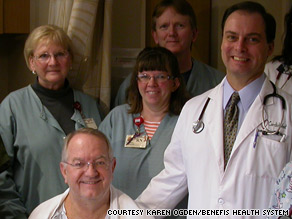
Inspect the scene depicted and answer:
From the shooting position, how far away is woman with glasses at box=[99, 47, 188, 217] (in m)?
2.48

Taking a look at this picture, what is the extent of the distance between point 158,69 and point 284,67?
29.0 inches

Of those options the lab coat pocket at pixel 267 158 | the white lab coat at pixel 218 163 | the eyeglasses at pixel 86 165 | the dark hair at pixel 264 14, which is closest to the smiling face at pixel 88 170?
the eyeglasses at pixel 86 165

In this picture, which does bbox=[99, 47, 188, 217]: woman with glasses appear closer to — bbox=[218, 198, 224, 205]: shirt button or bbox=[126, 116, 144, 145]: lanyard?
bbox=[126, 116, 144, 145]: lanyard

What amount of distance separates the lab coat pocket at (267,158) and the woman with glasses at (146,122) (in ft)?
2.27

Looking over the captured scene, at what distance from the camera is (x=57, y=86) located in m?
2.67

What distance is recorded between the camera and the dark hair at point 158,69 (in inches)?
100

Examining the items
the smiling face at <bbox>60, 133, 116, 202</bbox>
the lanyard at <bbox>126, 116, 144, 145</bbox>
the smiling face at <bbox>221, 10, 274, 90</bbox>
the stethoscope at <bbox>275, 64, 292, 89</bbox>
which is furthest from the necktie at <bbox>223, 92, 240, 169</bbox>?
the stethoscope at <bbox>275, 64, 292, 89</bbox>

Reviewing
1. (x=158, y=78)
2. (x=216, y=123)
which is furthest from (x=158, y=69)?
(x=216, y=123)

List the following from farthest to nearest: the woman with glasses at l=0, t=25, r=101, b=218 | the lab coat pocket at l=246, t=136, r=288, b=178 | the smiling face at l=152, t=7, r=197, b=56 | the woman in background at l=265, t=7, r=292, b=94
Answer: the smiling face at l=152, t=7, r=197, b=56 → the woman in background at l=265, t=7, r=292, b=94 → the woman with glasses at l=0, t=25, r=101, b=218 → the lab coat pocket at l=246, t=136, r=288, b=178

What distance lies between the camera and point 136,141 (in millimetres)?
2516

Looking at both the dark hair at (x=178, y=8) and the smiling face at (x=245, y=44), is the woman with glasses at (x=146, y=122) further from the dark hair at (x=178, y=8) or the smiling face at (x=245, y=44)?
the smiling face at (x=245, y=44)

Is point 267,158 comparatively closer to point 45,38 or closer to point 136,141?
point 136,141

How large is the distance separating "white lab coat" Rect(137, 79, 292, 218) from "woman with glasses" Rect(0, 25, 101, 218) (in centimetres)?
59

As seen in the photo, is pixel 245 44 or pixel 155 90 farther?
pixel 155 90
